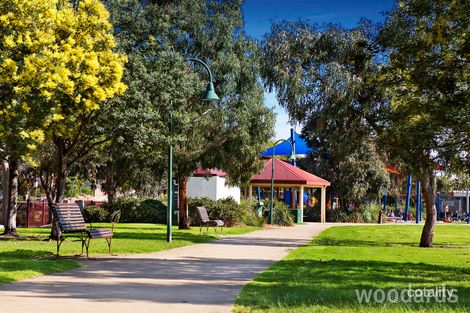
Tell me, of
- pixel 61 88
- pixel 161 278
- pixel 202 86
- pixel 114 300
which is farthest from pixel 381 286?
pixel 202 86

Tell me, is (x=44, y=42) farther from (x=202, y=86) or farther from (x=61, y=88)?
(x=202, y=86)

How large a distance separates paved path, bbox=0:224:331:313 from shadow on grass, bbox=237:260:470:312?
0.42 meters

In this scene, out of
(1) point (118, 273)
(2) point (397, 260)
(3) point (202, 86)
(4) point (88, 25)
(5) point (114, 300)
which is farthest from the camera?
(3) point (202, 86)

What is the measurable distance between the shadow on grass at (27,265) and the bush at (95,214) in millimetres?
22414

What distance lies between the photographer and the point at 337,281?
10680 mm

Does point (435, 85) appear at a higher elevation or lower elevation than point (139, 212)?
higher

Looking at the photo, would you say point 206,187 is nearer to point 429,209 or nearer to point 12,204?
point 12,204

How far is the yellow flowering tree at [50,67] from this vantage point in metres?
15.8

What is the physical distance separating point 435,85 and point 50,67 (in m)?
9.27

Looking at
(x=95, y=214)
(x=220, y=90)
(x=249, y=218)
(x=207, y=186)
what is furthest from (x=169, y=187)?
(x=207, y=186)

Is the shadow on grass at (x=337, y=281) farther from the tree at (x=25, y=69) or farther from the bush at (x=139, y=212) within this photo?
the bush at (x=139, y=212)

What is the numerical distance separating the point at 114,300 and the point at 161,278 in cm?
240

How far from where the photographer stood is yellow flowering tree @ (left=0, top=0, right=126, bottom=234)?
1580 centimetres

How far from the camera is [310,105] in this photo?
77.0 feet
